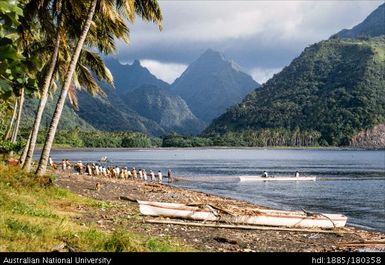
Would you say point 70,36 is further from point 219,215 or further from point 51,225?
point 51,225

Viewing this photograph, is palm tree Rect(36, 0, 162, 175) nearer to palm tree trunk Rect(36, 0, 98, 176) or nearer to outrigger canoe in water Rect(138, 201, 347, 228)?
palm tree trunk Rect(36, 0, 98, 176)

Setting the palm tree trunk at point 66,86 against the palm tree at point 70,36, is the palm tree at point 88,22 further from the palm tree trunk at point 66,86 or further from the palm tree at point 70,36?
the palm tree at point 70,36

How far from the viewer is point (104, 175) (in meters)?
64.7

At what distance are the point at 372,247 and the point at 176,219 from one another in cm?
856

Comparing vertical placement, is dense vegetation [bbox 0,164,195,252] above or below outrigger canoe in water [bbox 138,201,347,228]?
above

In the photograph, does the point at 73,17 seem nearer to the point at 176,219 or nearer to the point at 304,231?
the point at 176,219

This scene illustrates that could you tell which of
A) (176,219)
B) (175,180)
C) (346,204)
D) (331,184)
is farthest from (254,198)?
(176,219)

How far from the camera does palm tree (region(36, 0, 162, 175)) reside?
24550 mm

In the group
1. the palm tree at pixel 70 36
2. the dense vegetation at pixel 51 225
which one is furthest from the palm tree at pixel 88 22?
the dense vegetation at pixel 51 225

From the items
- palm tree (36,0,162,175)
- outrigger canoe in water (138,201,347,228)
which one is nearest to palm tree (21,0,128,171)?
palm tree (36,0,162,175)

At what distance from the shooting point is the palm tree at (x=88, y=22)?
2455 cm

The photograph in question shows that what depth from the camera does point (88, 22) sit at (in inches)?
976

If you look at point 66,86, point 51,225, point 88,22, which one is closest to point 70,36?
point 88,22

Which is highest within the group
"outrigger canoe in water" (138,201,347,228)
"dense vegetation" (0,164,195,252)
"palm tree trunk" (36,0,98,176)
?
"palm tree trunk" (36,0,98,176)
